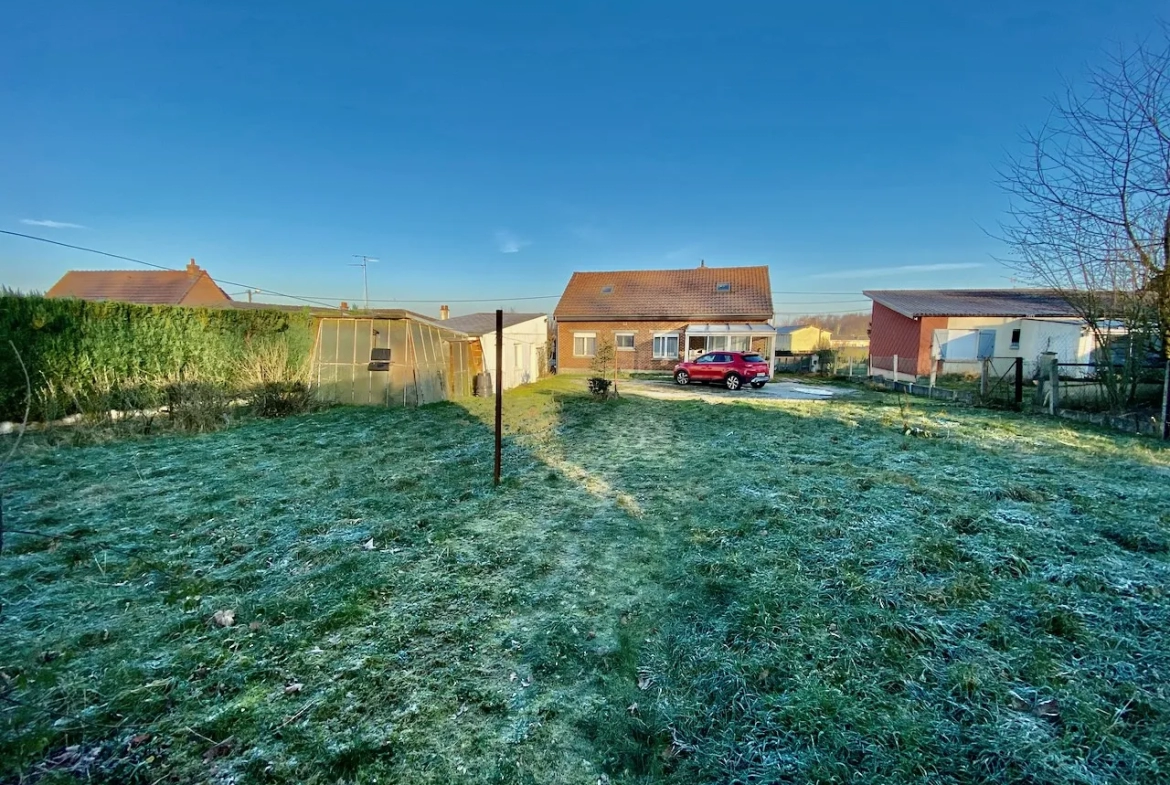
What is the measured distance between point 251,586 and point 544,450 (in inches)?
176

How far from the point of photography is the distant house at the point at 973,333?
18266 mm

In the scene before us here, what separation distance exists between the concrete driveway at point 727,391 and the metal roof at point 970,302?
6.76 m

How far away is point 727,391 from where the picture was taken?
1641 centimetres

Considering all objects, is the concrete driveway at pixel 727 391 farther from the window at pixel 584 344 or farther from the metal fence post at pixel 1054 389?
the window at pixel 584 344

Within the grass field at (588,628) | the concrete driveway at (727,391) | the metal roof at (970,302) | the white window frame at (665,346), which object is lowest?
the grass field at (588,628)

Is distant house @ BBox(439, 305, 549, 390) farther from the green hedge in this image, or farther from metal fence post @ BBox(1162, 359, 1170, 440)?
metal fence post @ BBox(1162, 359, 1170, 440)

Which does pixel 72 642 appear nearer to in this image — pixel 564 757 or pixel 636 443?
pixel 564 757

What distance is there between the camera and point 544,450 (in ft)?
24.2

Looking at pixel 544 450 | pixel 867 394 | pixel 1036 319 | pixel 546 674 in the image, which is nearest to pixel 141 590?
pixel 546 674

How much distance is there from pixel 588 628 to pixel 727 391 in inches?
571

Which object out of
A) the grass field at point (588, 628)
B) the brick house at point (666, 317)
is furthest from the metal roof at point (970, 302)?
the grass field at point (588, 628)

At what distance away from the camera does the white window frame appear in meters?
24.0

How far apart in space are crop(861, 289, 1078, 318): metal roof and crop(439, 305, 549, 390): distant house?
614 inches

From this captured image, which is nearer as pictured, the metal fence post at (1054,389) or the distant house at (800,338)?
the metal fence post at (1054,389)
